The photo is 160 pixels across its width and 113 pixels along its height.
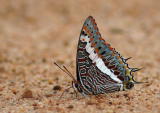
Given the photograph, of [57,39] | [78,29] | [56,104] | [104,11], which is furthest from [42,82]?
[104,11]

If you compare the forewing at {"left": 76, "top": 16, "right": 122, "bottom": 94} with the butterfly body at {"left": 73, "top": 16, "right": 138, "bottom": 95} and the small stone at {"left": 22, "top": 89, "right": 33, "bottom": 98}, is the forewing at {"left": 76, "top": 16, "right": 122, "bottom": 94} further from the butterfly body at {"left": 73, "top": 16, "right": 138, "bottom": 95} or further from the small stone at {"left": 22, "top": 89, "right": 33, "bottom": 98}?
the small stone at {"left": 22, "top": 89, "right": 33, "bottom": 98}

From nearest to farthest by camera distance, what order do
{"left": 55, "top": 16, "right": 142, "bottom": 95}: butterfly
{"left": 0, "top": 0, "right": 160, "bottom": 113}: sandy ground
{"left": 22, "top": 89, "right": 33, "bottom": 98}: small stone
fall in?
{"left": 55, "top": 16, "right": 142, "bottom": 95}: butterfly, {"left": 0, "top": 0, "right": 160, "bottom": 113}: sandy ground, {"left": 22, "top": 89, "right": 33, "bottom": 98}: small stone

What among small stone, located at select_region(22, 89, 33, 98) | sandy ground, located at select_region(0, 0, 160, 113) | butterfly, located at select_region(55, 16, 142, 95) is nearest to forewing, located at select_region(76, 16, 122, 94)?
butterfly, located at select_region(55, 16, 142, 95)

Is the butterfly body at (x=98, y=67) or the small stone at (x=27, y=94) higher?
the butterfly body at (x=98, y=67)

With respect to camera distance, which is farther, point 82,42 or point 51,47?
point 51,47

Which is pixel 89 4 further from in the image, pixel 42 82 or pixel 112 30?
pixel 42 82

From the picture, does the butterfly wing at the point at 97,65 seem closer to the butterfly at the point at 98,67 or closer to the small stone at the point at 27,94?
the butterfly at the point at 98,67

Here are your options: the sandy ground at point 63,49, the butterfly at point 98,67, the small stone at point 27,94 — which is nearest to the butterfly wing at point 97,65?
the butterfly at point 98,67

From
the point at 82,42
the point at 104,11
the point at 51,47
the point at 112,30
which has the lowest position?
the point at 82,42
